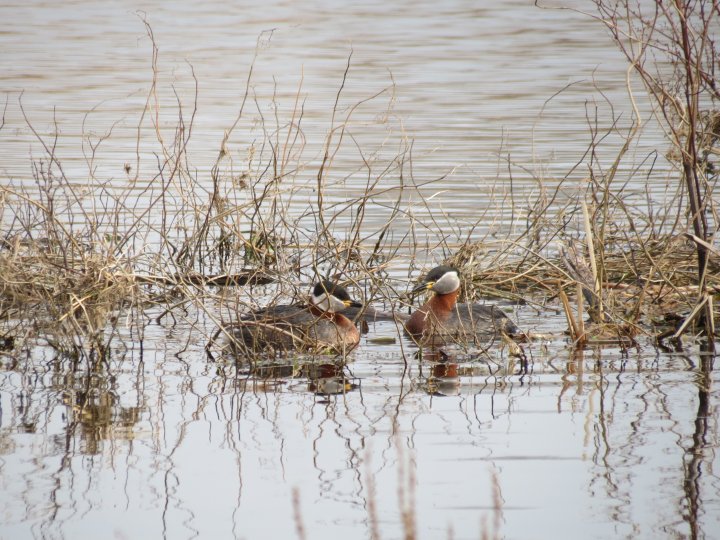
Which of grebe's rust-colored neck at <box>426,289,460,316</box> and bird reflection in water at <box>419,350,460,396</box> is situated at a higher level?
grebe's rust-colored neck at <box>426,289,460,316</box>

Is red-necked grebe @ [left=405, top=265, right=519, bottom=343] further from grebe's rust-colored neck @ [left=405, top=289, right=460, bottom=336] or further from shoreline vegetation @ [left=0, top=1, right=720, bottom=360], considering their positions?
shoreline vegetation @ [left=0, top=1, right=720, bottom=360]

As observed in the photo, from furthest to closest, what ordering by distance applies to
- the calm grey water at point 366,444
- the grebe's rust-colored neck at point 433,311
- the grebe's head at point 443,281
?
the grebe's head at point 443,281, the grebe's rust-colored neck at point 433,311, the calm grey water at point 366,444

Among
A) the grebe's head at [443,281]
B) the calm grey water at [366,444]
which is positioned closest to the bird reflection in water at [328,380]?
the calm grey water at [366,444]

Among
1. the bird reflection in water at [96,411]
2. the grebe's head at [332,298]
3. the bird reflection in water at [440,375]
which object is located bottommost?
the bird reflection in water at [440,375]

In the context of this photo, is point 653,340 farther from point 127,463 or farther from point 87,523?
point 87,523

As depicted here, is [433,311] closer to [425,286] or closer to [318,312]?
[425,286]

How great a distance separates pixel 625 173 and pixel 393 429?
10.1m

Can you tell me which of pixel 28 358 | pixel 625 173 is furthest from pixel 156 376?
pixel 625 173

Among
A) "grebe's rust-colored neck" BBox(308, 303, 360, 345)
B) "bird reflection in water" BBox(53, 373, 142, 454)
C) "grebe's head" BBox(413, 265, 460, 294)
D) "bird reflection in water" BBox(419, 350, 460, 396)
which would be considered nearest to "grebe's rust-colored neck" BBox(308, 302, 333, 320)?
"grebe's rust-colored neck" BBox(308, 303, 360, 345)

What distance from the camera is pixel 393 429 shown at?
22.8 ft

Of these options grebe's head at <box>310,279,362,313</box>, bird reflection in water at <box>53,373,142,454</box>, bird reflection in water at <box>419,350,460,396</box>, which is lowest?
bird reflection in water at <box>419,350,460,396</box>

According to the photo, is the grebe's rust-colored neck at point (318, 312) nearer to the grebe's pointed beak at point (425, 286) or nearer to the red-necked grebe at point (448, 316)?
the red-necked grebe at point (448, 316)

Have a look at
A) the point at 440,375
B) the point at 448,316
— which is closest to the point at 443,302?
the point at 448,316

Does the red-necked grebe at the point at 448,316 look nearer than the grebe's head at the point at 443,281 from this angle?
Yes
